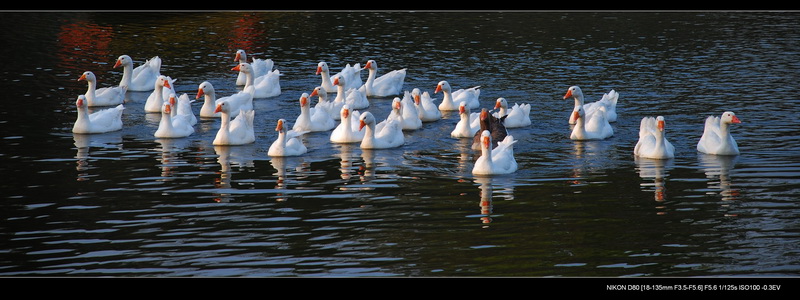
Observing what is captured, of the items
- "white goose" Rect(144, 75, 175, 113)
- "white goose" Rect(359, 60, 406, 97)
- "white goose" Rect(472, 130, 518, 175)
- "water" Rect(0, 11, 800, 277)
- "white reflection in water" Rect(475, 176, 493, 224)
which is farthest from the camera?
"white goose" Rect(359, 60, 406, 97)

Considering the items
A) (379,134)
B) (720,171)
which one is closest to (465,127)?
(379,134)

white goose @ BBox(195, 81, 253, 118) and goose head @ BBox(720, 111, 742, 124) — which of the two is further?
white goose @ BBox(195, 81, 253, 118)

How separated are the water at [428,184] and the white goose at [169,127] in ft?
0.84

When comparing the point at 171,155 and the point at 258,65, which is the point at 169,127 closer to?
the point at 171,155

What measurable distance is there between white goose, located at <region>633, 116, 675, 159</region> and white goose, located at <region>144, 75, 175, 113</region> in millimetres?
10842

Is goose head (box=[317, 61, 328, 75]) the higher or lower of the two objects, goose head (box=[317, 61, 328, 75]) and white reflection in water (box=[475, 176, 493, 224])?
the higher

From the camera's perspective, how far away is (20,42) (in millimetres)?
37844

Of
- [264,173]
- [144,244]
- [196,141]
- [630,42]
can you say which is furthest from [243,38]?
[144,244]

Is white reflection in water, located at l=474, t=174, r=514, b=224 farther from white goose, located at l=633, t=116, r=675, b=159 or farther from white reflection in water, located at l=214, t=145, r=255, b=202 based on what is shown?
white reflection in water, located at l=214, t=145, r=255, b=202

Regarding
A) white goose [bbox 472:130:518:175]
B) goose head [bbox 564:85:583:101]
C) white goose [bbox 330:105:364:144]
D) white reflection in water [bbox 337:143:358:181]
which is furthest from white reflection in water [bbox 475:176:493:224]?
goose head [bbox 564:85:583:101]

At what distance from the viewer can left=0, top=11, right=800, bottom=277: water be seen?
46.1 ft

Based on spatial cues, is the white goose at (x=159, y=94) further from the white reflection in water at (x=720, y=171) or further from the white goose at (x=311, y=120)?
the white reflection in water at (x=720, y=171)

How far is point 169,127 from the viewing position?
2295 centimetres

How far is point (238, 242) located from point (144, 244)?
120cm
